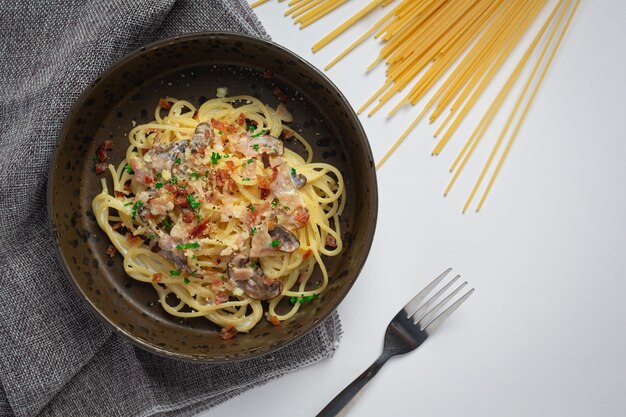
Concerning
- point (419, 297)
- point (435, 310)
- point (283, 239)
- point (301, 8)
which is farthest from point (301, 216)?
point (301, 8)

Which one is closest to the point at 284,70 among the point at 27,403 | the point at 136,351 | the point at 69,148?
the point at 69,148

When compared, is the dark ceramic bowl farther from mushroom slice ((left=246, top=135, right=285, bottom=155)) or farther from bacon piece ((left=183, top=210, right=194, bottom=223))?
bacon piece ((left=183, top=210, right=194, bottom=223))

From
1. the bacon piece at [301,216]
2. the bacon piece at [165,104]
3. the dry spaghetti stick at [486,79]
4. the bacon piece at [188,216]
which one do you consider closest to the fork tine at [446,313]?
the dry spaghetti stick at [486,79]

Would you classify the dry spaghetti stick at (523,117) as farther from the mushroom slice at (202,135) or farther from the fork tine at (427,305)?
the mushroom slice at (202,135)

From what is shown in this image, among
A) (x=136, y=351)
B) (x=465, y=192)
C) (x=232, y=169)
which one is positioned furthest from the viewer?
(x=465, y=192)

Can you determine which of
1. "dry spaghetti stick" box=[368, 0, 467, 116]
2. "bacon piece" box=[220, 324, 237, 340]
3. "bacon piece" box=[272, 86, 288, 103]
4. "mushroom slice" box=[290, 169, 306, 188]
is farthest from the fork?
"bacon piece" box=[272, 86, 288, 103]

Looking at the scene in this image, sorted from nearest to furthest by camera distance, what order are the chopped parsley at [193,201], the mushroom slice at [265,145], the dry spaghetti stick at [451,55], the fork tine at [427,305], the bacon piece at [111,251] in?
the chopped parsley at [193,201]
the mushroom slice at [265,145]
the bacon piece at [111,251]
the fork tine at [427,305]
the dry spaghetti stick at [451,55]

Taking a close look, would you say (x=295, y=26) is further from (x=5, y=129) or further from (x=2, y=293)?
(x=2, y=293)
